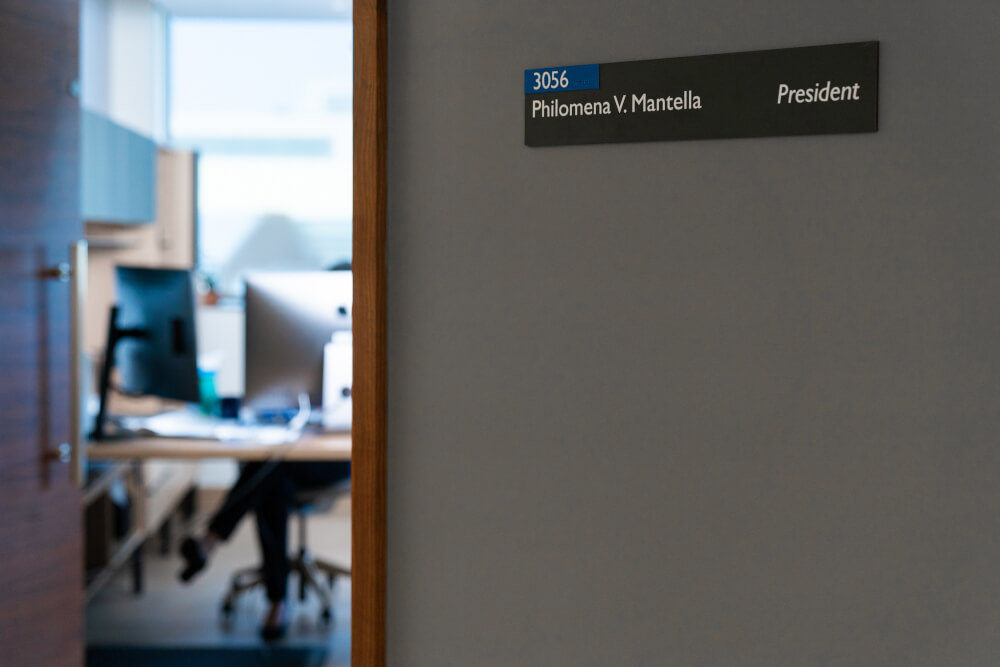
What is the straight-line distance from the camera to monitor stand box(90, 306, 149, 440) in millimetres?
2680

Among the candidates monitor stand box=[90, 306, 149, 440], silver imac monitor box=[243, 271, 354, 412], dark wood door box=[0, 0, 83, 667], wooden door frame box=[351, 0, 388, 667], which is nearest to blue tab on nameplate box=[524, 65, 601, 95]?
wooden door frame box=[351, 0, 388, 667]

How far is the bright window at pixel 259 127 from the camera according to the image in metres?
4.81

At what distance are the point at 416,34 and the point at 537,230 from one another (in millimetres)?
321

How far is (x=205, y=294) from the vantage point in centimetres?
462

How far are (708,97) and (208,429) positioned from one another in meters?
2.24

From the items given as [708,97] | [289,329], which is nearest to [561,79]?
[708,97]

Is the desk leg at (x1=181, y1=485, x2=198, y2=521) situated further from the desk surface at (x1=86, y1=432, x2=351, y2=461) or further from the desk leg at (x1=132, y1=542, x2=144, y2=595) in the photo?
the desk surface at (x1=86, y1=432, x2=351, y2=461)

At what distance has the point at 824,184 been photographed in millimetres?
1000

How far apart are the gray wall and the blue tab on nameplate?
0.01 metres

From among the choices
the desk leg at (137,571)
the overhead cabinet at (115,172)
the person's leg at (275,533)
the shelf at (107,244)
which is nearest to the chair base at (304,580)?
the person's leg at (275,533)


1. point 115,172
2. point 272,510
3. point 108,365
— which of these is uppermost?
point 115,172

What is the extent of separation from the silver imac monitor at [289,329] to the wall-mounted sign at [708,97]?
164 centimetres

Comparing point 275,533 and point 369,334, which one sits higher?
point 369,334

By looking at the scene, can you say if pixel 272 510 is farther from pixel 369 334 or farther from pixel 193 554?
pixel 369 334
